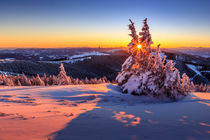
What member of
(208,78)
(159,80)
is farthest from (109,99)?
(208,78)

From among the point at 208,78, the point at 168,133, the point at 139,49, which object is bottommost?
the point at 208,78

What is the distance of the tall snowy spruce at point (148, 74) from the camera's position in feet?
30.0

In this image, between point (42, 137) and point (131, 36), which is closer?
point (42, 137)

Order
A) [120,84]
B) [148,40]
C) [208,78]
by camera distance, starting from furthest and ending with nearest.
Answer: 1. [208,78]
2. [120,84]
3. [148,40]

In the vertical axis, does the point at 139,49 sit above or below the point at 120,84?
above

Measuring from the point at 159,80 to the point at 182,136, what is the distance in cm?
695

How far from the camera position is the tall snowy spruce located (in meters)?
9.16

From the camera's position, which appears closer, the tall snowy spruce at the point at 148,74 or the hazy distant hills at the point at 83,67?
the tall snowy spruce at the point at 148,74

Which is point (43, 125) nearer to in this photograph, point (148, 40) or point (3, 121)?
point (3, 121)

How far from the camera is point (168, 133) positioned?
3221 millimetres

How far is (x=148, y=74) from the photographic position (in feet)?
32.6

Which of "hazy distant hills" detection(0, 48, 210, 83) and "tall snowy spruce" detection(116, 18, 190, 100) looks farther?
"hazy distant hills" detection(0, 48, 210, 83)

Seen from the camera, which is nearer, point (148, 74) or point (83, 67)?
point (148, 74)

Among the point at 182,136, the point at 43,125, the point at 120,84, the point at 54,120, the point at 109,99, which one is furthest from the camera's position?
the point at 120,84
